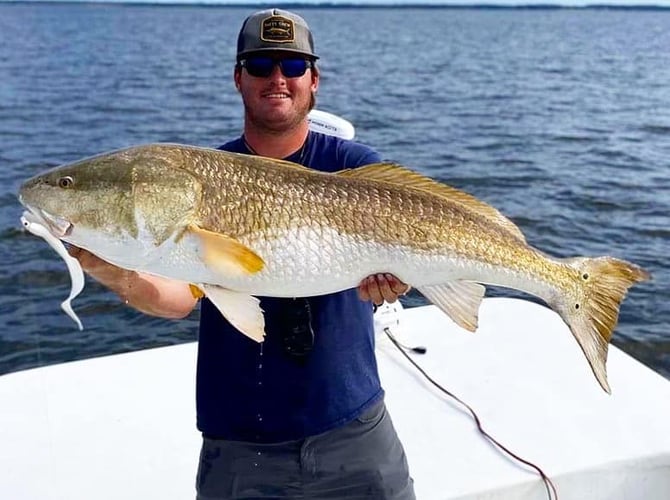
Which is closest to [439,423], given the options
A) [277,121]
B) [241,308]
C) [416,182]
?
[416,182]

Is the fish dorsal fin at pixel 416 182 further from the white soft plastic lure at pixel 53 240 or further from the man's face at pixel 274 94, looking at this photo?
the white soft plastic lure at pixel 53 240

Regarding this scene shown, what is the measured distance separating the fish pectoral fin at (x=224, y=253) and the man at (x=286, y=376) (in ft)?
1.51

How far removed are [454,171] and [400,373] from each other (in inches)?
437

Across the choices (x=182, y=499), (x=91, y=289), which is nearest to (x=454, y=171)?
(x=91, y=289)

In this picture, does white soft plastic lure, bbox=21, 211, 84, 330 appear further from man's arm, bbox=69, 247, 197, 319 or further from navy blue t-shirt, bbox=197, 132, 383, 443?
navy blue t-shirt, bbox=197, 132, 383, 443

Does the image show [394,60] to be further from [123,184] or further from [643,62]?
[123,184]

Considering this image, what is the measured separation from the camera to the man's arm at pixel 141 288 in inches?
113

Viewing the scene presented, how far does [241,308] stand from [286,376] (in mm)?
456

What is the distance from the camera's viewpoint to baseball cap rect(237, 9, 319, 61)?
3.22 meters

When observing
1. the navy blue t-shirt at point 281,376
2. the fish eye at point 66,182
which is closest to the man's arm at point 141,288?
the navy blue t-shirt at point 281,376

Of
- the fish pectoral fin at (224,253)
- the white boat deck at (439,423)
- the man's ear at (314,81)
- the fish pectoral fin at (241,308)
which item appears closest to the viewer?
the fish pectoral fin at (224,253)

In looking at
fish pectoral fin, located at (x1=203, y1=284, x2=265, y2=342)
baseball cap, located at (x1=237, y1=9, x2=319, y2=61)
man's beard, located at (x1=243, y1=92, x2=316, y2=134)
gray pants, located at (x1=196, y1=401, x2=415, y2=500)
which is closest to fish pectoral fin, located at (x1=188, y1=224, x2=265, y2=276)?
fish pectoral fin, located at (x1=203, y1=284, x2=265, y2=342)

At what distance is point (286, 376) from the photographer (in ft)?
10.3

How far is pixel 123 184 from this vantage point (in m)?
2.75
